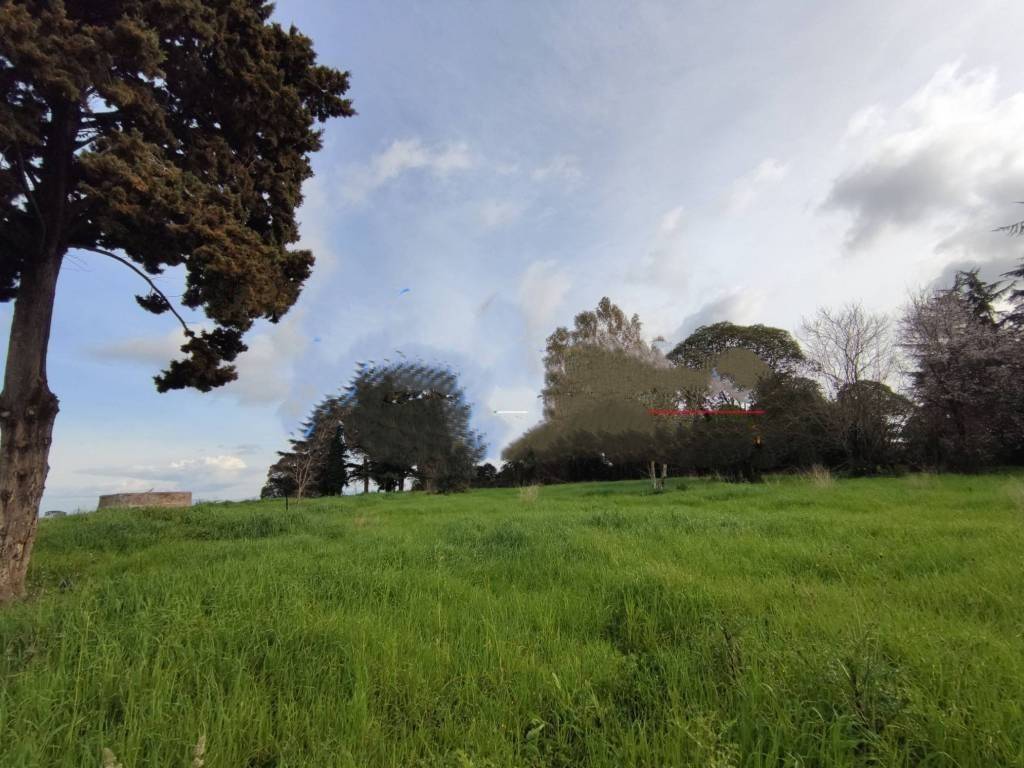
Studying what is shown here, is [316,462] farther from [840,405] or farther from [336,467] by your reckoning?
[840,405]

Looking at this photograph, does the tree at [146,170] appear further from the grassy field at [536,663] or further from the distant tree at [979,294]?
the distant tree at [979,294]

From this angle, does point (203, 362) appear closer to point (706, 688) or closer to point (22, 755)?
point (22, 755)

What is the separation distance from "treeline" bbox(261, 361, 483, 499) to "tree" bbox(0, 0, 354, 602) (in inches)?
1144

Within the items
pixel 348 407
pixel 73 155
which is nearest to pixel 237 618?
pixel 73 155

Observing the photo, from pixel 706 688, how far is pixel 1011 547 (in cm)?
527

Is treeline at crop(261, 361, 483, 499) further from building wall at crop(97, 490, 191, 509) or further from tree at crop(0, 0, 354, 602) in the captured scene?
tree at crop(0, 0, 354, 602)

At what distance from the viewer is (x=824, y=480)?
15.9 metres

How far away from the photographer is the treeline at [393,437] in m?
36.4

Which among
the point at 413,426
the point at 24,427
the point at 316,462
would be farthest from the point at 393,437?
the point at 24,427

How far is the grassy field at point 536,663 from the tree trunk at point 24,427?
0.63 metres

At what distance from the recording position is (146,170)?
17.3ft

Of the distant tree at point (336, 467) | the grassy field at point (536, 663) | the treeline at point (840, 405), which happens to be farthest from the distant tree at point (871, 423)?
the distant tree at point (336, 467)

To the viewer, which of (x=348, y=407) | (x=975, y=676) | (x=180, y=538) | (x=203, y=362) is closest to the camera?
(x=975, y=676)

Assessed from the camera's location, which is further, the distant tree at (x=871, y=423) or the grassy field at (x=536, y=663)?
the distant tree at (x=871, y=423)
